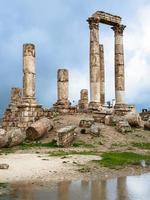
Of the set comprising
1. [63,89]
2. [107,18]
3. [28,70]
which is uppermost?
[107,18]

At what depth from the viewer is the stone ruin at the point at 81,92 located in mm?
31766

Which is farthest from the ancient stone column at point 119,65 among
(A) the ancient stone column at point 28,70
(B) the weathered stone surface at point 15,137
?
(B) the weathered stone surface at point 15,137

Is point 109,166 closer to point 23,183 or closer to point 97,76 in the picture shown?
point 23,183

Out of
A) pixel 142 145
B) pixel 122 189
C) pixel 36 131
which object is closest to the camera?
pixel 122 189

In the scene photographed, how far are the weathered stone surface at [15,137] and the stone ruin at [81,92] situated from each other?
17.1 feet

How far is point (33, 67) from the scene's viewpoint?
1280 inches

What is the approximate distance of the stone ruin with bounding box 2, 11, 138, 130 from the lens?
104 ft

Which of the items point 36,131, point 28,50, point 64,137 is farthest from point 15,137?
point 28,50

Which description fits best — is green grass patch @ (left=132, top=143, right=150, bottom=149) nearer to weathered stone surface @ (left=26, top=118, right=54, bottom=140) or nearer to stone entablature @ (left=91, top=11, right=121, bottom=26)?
weathered stone surface @ (left=26, top=118, right=54, bottom=140)

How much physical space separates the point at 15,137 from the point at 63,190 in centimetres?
1206

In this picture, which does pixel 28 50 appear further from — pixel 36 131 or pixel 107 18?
pixel 107 18

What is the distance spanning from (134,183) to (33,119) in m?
18.3

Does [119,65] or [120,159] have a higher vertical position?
[119,65]

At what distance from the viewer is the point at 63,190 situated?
40.9 feet
